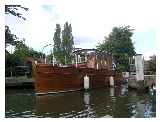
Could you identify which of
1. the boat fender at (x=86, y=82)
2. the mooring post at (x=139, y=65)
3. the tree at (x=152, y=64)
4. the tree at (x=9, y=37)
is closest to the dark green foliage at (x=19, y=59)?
the tree at (x=9, y=37)

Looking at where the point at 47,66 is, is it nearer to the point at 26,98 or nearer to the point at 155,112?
the point at 26,98

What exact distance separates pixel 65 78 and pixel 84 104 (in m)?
0.51

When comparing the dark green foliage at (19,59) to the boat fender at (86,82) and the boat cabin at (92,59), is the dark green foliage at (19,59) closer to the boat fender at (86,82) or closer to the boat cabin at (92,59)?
the boat cabin at (92,59)

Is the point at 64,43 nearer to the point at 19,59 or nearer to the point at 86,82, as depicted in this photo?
the point at 19,59


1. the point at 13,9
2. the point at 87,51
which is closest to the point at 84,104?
the point at 87,51

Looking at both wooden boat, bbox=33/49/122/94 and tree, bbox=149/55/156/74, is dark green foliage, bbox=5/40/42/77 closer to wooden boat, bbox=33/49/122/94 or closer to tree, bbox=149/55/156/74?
wooden boat, bbox=33/49/122/94

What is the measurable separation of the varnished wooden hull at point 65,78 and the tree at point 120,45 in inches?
13.3

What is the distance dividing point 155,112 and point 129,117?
0.76 ft

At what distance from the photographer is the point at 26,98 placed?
4383mm

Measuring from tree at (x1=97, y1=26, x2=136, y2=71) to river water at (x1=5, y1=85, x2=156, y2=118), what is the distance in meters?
0.30

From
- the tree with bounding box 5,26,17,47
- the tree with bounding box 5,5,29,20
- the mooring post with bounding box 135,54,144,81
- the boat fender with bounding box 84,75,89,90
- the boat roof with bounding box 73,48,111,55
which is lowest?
the boat fender with bounding box 84,75,89,90

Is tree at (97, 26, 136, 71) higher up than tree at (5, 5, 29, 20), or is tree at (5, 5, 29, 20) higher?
tree at (5, 5, 29, 20)

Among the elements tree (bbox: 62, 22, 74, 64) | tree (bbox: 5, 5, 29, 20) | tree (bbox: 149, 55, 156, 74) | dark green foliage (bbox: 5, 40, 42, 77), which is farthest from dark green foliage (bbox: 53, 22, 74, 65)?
tree (bbox: 149, 55, 156, 74)

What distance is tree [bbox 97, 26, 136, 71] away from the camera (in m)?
3.74
